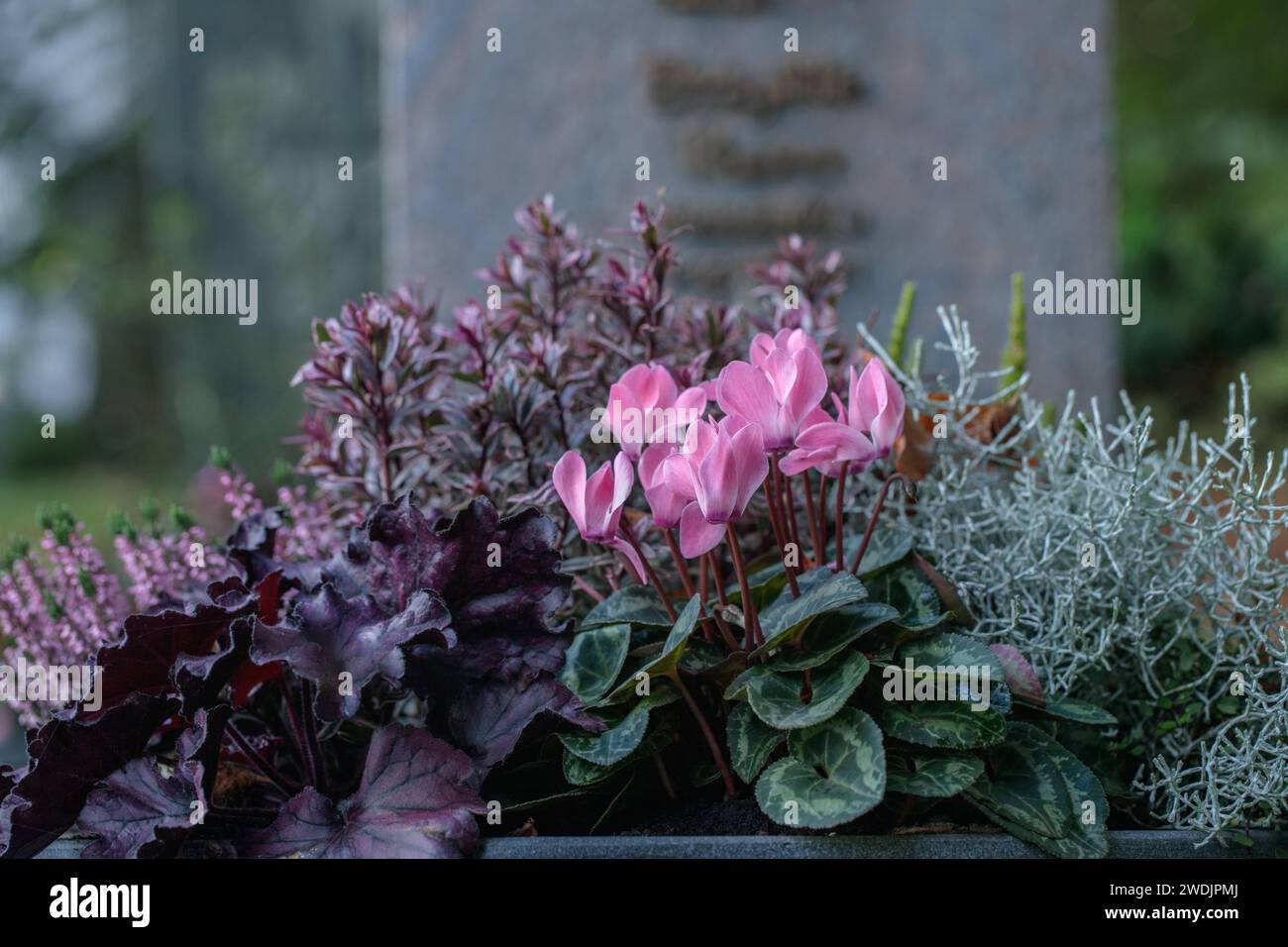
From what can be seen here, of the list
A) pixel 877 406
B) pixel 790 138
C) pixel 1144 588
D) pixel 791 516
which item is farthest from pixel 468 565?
pixel 790 138

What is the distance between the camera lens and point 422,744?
1173 mm

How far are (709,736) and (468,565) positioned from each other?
1.08 feet

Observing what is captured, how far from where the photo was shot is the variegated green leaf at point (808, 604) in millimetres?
1127

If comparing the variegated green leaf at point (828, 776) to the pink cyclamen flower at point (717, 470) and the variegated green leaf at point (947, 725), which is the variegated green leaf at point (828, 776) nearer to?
the variegated green leaf at point (947, 725)

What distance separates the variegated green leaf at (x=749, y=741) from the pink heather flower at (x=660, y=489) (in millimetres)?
218

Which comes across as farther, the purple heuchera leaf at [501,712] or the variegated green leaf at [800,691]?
the purple heuchera leaf at [501,712]

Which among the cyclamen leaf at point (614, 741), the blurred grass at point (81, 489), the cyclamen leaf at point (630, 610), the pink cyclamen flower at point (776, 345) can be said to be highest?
the pink cyclamen flower at point (776, 345)

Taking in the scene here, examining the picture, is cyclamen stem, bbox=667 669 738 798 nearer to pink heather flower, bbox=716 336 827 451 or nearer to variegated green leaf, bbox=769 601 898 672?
variegated green leaf, bbox=769 601 898 672

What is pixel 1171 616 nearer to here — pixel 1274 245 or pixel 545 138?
pixel 545 138

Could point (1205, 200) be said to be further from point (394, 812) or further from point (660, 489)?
point (394, 812)

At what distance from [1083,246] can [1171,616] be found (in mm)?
1885

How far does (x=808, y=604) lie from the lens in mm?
1167

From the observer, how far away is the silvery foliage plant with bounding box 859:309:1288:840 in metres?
1.33

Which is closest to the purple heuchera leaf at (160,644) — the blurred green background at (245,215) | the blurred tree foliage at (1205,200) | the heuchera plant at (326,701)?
the heuchera plant at (326,701)
